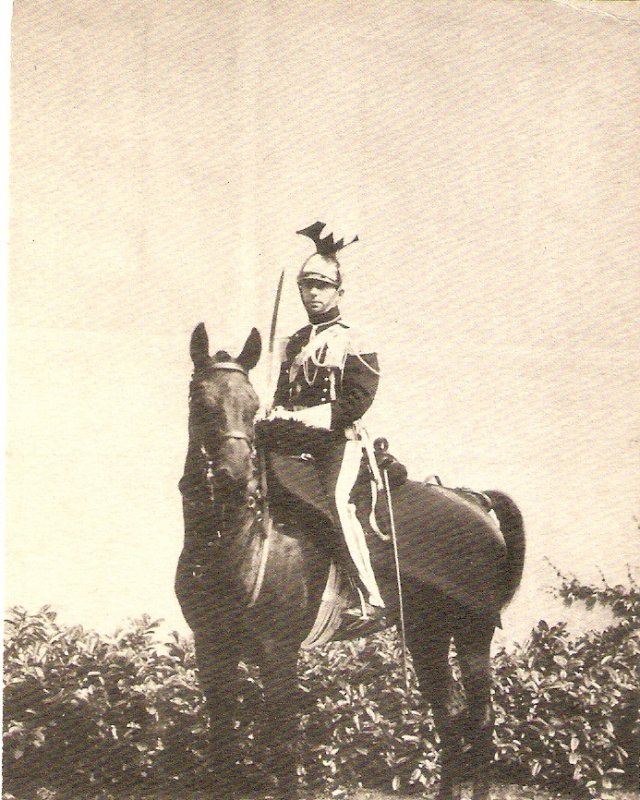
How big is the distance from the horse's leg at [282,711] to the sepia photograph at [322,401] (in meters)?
0.02

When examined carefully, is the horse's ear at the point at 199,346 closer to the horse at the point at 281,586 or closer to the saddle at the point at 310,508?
the horse at the point at 281,586

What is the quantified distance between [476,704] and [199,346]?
2301 millimetres

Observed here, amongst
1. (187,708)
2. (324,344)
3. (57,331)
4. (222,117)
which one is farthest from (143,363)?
(187,708)

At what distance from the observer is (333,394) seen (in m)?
5.26

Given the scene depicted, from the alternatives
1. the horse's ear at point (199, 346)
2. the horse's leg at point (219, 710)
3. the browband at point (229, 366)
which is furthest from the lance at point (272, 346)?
the horse's leg at point (219, 710)

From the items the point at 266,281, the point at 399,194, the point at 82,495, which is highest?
the point at 399,194

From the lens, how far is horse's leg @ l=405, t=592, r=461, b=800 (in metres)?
5.25

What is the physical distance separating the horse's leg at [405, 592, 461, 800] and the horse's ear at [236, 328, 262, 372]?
1.47 metres

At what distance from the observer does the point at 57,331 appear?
5.20 metres

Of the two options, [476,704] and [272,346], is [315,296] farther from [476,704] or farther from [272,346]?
[476,704]

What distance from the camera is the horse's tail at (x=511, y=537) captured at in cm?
550

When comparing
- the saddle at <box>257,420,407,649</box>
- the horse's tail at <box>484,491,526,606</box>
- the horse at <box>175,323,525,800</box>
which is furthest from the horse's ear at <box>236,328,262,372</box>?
the horse's tail at <box>484,491,526,606</box>

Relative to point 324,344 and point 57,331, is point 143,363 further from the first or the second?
point 324,344

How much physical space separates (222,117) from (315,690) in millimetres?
2978
